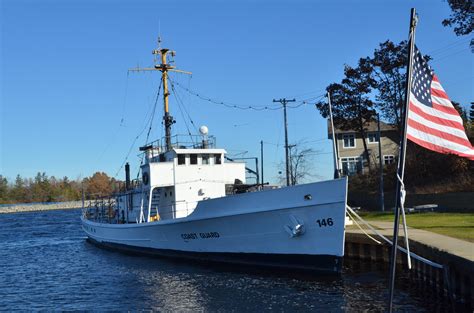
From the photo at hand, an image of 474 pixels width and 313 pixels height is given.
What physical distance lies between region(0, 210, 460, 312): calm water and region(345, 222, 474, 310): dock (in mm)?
531

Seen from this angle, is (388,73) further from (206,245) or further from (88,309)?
(88,309)

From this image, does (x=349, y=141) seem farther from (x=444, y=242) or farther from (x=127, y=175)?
(x=444, y=242)

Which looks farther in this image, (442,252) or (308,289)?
(308,289)

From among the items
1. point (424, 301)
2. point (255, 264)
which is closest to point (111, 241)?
point (255, 264)

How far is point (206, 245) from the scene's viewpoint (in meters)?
19.5

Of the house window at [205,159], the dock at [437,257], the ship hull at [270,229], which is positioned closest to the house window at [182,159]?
the house window at [205,159]

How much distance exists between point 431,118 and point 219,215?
12.2 meters

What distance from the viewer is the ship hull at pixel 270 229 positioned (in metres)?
15.8

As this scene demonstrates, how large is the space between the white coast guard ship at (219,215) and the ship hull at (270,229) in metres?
0.03

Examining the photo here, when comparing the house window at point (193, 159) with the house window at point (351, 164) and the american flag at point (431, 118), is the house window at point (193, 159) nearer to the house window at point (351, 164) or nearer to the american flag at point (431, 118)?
the american flag at point (431, 118)

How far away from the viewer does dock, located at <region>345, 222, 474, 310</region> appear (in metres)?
11.5

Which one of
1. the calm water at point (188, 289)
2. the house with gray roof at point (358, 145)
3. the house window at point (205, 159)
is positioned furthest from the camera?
the house with gray roof at point (358, 145)

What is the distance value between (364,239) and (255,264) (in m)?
4.20

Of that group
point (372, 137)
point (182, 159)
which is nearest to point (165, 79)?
point (182, 159)
